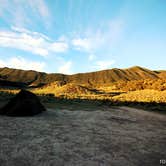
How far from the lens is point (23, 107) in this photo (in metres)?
14.0

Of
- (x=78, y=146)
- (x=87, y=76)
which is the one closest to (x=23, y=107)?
(x=78, y=146)

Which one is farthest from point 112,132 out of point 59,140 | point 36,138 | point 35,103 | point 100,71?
point 100,71

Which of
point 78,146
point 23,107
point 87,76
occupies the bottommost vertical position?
point 78,146

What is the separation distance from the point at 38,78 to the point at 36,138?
11492 centimetres

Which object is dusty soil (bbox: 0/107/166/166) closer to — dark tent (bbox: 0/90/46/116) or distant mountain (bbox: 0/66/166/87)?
dark tent (bbox: 0/90/46/116)

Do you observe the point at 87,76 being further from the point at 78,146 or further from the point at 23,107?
the point at 78,146

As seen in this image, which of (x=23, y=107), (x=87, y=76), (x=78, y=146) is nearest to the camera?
(x=78, y=146)

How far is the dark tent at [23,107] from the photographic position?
1361cm

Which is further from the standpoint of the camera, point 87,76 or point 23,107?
point 87,76

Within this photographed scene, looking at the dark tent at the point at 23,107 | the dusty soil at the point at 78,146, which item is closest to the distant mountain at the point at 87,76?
the dark tent at the point at 23,107

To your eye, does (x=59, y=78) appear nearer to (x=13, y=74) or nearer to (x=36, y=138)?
(x=13, y=74)

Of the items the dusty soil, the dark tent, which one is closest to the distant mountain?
the dark tent

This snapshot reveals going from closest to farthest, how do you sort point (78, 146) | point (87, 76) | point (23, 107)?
point (78, 146)
point (23, 107)
point (87, 76)

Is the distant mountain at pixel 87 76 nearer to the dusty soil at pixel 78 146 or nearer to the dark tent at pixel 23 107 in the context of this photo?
the dark tent at pixel 23 107
